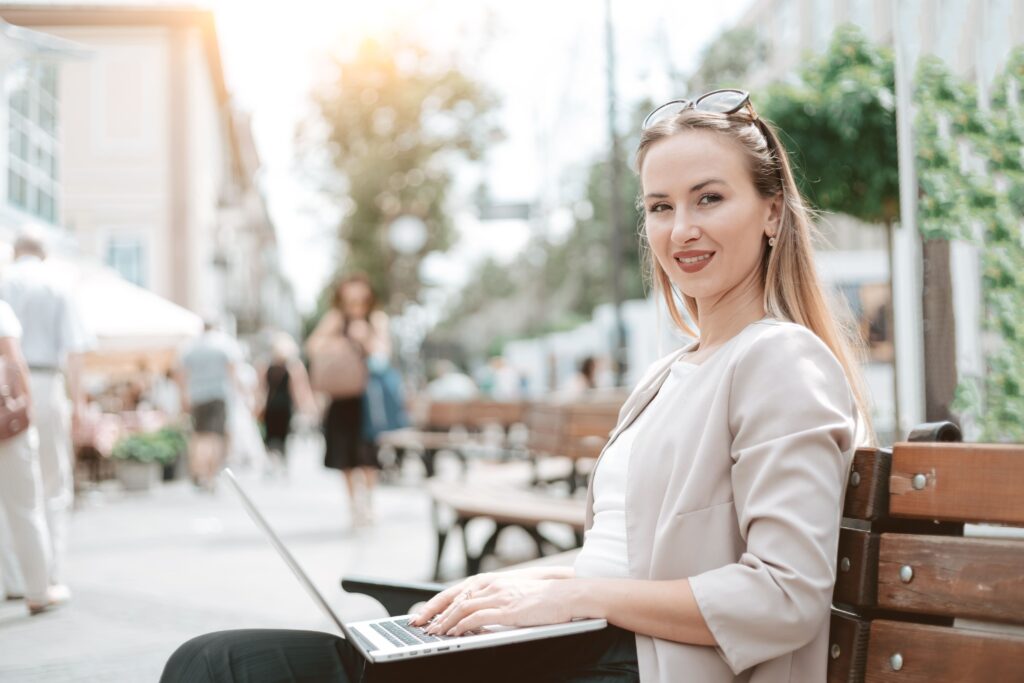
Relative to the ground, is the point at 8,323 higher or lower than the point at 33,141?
lower

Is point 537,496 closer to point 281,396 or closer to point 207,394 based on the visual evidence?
point 207,394

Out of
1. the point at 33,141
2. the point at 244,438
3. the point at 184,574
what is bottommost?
the point at 244,438

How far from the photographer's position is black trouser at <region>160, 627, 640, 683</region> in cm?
188

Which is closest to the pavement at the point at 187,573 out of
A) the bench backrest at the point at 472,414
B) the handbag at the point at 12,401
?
the handbag at the point at 12,401

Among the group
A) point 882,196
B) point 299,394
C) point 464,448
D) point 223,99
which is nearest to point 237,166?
point 223,99

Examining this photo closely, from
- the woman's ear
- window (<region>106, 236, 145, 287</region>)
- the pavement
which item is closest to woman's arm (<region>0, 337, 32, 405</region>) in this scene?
the pavement

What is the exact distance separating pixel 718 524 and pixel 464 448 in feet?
32.1

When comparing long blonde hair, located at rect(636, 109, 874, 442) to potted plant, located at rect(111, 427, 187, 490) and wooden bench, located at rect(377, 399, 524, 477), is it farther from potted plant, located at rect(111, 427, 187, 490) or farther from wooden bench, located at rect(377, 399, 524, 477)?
potted plant, located at rect(111, 427, 187, 490)

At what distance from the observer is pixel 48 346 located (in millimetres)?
5516

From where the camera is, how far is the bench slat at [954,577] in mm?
1580

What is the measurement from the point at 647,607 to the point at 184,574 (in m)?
5.52

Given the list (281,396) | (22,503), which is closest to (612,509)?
(22,503)

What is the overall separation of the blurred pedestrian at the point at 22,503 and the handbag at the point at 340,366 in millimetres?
3254

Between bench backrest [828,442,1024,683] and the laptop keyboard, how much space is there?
698 mm
